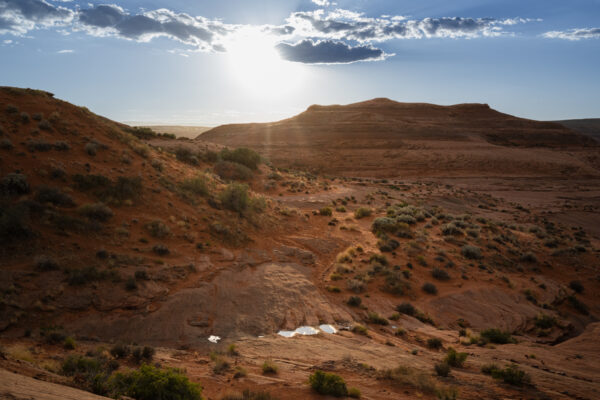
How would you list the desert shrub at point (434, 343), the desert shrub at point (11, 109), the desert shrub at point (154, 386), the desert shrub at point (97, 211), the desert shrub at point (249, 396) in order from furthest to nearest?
1. the desert shrub at point (11, 109)
2. the desert shrub at point (97, 211)
3. the desert shrub at point (434, 343)
4. the desert shrub at point (249, 396)
5. the desert shrub at point (154, 386)

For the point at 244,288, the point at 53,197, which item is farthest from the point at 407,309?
the point at 53,197

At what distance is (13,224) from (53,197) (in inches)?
74.9

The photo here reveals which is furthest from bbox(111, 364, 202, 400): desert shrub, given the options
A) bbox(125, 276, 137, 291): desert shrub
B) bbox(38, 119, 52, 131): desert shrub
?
bbox(38, 119, 52, 131): desert shrub

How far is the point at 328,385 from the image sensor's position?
630 cm

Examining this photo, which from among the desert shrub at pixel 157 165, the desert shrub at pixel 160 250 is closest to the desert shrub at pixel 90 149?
the desert shrub at pixel 157 165

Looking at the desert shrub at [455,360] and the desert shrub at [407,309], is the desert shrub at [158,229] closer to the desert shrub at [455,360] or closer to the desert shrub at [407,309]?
the desert shrub at [407,309]

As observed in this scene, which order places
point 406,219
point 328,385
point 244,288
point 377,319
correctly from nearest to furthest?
point 328,385 → point 377,319 → point 244,288 → point 406,219

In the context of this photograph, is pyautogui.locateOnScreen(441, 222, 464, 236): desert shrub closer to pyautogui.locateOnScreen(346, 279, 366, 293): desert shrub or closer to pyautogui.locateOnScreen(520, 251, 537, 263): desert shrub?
pyautogui.locateOnScreen(520, 251, 537, 263): desert shrub

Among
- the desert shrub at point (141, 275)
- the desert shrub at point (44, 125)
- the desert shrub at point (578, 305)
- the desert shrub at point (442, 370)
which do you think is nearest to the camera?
the desert shrub at point (442, 370)

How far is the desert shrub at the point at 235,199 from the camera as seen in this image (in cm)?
1728

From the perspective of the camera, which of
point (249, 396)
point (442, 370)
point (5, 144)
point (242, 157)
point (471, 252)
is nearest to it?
point (249, 396)

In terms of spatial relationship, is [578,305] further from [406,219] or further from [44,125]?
[44,125]

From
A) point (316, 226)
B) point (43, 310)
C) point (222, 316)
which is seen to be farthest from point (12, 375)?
point (316, 226)

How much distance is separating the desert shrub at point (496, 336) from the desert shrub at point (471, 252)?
7.16 metres
